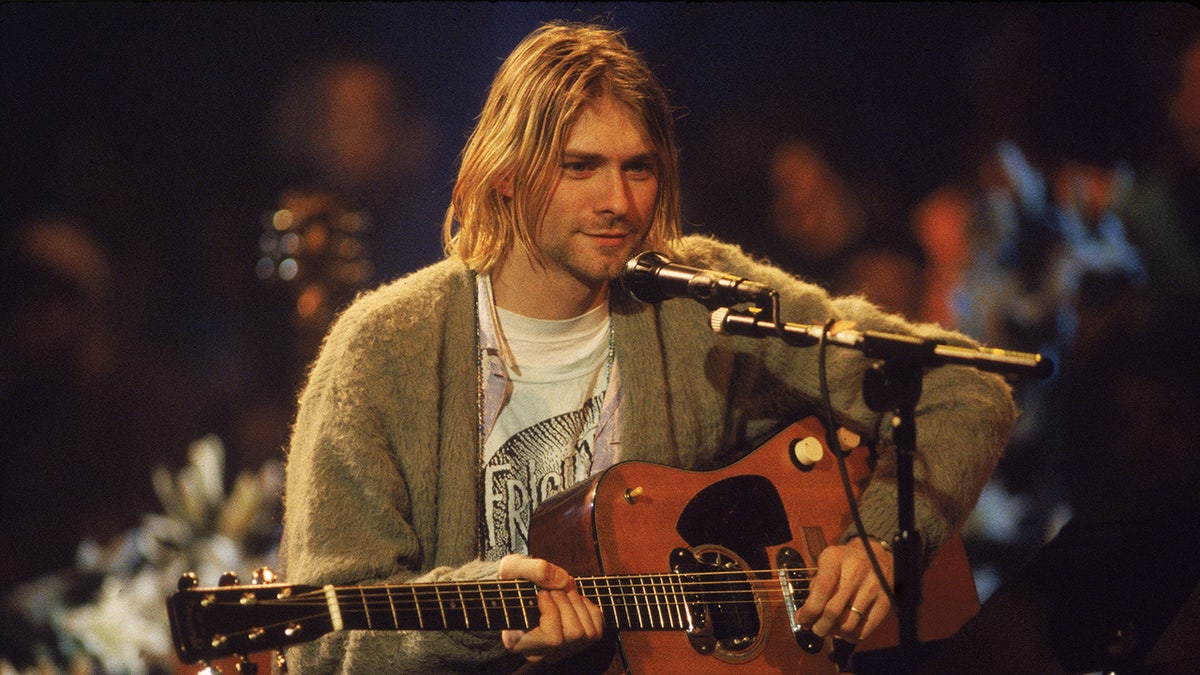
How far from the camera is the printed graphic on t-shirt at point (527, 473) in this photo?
244 centimetres

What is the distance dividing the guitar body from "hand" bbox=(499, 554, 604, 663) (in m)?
0.11

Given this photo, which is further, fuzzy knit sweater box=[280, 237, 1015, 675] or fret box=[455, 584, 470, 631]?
fuzzy knit sweater box=[280, 237, 1015, 675]

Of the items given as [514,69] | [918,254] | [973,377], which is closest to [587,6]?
[514,69]

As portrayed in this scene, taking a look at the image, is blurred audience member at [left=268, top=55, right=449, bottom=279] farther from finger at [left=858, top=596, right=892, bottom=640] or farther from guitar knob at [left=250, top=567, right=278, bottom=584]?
finger at [left=858, top=596, right=892, bottom=640]

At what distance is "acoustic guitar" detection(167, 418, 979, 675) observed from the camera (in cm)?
188

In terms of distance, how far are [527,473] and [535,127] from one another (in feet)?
2.77

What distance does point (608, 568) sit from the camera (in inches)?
81.0

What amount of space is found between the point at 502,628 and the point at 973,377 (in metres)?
1.42

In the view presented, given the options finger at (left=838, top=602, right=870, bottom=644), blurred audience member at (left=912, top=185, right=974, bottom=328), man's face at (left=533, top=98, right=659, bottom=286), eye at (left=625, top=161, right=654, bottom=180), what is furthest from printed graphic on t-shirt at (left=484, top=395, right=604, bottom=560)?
blurred audience member at (left=912, top=185, right=974, bottom=328)

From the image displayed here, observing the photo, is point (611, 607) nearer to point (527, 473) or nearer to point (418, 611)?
point (418, 611)

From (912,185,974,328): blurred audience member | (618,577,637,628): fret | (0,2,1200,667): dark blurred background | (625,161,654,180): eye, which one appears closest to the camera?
(618,577,637,628): fret

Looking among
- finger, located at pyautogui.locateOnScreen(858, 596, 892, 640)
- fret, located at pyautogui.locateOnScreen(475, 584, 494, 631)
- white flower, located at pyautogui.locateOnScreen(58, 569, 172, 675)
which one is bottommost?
white flower, located at pyautogui.locateOnScreen(58, 569, 172, 675)

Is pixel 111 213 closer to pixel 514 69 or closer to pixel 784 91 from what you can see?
pixel 514 69

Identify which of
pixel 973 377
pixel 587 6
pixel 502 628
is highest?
pixel 587 6
